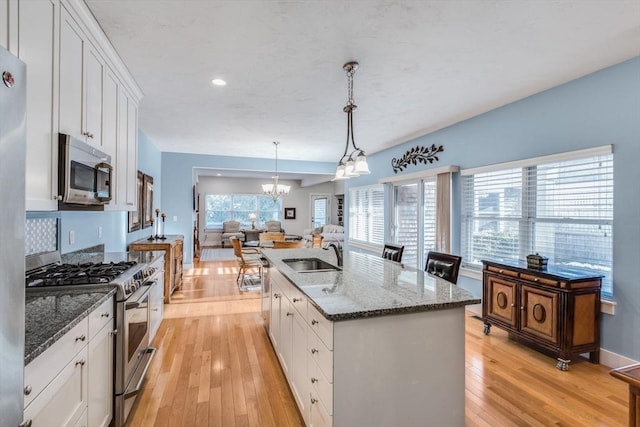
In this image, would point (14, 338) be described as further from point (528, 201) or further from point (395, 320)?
point (528, 201)

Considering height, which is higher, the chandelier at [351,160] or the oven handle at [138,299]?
the chandelier at [351,160]

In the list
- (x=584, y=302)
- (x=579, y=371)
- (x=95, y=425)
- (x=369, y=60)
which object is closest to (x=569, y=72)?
(x=369, y=60)

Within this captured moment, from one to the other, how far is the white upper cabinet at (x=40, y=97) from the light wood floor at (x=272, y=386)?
1.54 meters

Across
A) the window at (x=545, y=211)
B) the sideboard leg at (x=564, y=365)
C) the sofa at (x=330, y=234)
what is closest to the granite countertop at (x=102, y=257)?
the sideboard leg at (x=564, y=365)

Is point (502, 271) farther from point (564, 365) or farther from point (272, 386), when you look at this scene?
point (272, 386)

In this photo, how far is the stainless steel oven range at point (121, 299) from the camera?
1.88m

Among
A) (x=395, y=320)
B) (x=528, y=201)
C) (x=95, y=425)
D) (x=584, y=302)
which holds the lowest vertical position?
(x=95, y=425)

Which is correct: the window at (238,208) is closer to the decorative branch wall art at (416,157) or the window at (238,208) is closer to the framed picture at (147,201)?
the framed picture at (147,201)

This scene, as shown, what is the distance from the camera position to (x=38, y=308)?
1.47m

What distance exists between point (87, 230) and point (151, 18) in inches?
77.9

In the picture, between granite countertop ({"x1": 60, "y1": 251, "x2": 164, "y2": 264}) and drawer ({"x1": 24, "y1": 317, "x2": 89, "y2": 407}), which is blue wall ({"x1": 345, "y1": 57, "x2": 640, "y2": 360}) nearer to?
drawer ({"x1": 24, "y1": 317, "x2": 89, "y2": 407})

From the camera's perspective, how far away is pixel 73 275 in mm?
1939

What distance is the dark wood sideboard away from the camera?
2652 mm

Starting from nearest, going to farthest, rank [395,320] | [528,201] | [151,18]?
1. [395,320]
2. [151,18]
3. [528,201]
